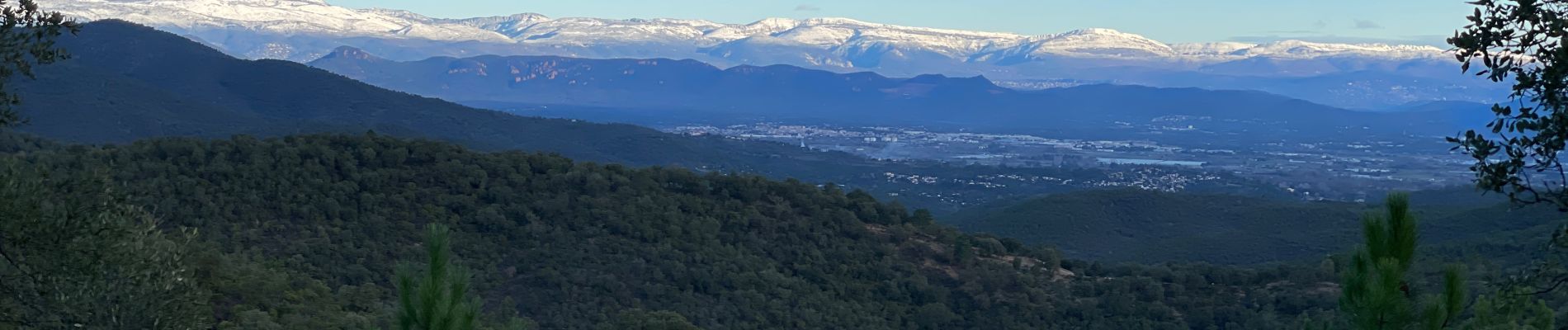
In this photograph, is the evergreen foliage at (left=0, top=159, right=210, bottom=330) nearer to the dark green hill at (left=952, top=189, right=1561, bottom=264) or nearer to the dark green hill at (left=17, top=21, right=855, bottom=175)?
the dark green hill at (left=952, top=189, right=1561, bottom=264)

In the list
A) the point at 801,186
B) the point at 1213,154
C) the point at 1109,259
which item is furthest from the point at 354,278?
the point at 1213,154

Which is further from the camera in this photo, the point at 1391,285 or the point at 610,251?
the point at 610,251

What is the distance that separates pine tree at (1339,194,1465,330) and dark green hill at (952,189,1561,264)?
3946 centimetres

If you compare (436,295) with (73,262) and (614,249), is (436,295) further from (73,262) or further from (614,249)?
(614,249)

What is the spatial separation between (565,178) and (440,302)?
94.9ft

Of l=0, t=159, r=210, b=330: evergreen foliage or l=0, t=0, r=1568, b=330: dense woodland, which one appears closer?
l=0, t=0, r=1568, b=330: dense woodland

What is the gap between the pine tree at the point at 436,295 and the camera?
7.55 m

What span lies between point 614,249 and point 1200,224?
34.8 meters

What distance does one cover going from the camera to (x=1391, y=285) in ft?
24.3

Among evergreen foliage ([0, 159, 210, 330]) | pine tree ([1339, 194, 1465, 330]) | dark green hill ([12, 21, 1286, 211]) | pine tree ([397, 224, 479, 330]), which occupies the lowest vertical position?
dark green hill ([12, 21, 1286, 211])

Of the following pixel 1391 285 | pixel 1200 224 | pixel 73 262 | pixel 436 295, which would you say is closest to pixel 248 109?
pixel 1200 224

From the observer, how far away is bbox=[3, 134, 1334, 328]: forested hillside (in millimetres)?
27750

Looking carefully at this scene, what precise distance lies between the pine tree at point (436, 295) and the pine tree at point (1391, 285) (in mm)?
5383

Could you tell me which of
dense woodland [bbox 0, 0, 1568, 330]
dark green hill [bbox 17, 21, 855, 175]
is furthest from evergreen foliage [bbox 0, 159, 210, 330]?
dark green hill [bbox 17, 21, 855, 175]
